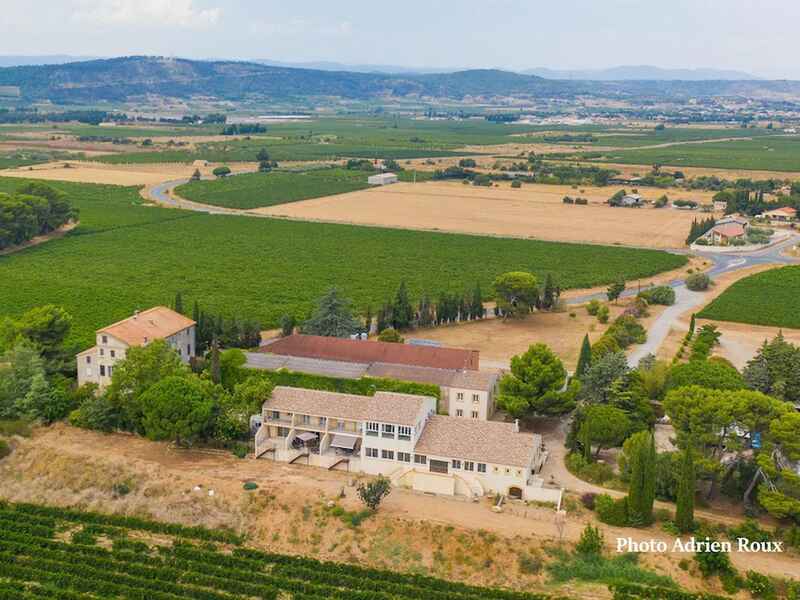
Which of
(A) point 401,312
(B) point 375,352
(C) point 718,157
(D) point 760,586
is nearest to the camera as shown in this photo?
(D) point 760,586

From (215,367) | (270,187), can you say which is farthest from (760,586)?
(270,187)

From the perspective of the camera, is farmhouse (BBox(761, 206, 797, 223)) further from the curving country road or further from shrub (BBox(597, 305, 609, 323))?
→ shrub (BBox(597, 305, 609, 323))

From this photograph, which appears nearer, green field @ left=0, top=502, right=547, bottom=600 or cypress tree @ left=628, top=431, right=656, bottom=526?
→ green field @ left=0, top=502, right=547, bottom=600

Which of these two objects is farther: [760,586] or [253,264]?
[253,264]

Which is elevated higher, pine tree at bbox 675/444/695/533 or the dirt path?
pine tree at bbox 675/444/695/533

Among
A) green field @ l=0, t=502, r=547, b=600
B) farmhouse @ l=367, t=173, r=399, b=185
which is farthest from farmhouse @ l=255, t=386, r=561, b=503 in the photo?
farmhouse @ l=367, t=173, r=399, b=185

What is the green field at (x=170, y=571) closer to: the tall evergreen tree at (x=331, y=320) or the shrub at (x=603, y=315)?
the tall evergreen tree at (x=331, y=320)

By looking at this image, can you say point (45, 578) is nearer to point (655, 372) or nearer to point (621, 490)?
point (621, 490)

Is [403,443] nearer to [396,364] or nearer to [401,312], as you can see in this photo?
[396,364]
